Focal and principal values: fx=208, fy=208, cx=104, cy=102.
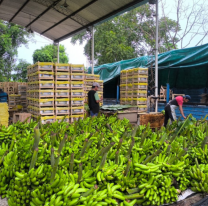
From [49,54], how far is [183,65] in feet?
111

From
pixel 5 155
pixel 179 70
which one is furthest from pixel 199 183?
pixel 179 70

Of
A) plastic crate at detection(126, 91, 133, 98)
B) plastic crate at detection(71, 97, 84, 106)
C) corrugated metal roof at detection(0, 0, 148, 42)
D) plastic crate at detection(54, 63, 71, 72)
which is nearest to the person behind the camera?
plastic crate at detection(54, 63, 71, 72)

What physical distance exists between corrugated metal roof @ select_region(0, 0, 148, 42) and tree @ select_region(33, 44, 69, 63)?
720 centimetres

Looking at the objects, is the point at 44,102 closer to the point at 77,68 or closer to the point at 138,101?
the point at 77,68

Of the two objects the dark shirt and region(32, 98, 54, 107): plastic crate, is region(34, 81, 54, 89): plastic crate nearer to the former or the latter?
region(32, 98, 54, 107): plastic crate

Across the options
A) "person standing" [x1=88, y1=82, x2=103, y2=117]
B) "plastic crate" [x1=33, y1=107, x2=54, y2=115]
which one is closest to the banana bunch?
"person standing" [x1=88, y1=82, x2=103, y2=117]

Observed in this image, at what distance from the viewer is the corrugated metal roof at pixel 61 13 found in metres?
9.84

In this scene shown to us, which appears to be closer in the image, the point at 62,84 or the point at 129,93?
the point at 62,84

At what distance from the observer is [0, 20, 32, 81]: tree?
25.3 meters

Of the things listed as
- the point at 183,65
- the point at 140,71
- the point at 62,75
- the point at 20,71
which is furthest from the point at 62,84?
the point at 20,71

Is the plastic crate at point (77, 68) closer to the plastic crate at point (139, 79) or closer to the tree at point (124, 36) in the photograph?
the plastic crate at point (139, 79)

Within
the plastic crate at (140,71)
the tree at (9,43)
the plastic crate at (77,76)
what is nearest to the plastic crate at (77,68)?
the plastic crate at (77,76)

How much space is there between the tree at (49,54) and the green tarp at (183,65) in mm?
12326

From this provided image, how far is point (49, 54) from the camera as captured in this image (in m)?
39.9
